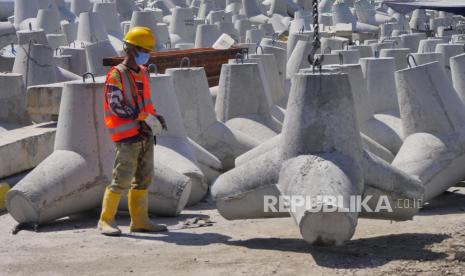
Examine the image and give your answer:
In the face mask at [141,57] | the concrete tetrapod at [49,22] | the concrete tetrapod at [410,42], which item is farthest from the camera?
the concrete tetrapod at [49,22]

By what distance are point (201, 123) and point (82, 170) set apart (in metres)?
2.24

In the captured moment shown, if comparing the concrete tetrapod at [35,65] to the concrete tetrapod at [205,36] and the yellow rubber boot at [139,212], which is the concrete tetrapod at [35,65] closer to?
the yellow rubber boot at [139,212]

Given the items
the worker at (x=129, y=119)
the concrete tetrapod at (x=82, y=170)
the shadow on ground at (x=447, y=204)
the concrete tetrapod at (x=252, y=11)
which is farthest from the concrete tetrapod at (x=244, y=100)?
the concrete tetrapod at (x=252, y=11)

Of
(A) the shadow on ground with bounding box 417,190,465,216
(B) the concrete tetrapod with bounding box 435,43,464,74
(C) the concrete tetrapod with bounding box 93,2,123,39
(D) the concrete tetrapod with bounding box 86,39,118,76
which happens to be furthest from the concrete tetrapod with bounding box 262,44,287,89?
(C) the concrete tetrapod with bounding box 93,2,123,39

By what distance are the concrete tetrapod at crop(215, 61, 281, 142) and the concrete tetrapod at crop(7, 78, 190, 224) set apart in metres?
2.46

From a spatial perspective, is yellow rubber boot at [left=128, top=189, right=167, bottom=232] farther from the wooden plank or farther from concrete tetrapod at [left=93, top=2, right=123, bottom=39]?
concrete tetrapod at [left=93, top=2, right=123, bottom=39]

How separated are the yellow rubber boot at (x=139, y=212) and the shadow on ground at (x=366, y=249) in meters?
0.65

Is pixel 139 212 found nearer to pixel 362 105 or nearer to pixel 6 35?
pixel 362 105

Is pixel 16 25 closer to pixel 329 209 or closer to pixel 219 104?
pixel 219 104

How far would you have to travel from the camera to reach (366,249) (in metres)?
5.07

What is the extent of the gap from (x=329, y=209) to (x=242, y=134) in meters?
3.65

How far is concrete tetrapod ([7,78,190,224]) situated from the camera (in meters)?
6.11

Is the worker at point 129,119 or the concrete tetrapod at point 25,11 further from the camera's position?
the concrete tetrapod at point 25,11

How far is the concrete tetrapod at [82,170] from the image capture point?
20.1 feet
